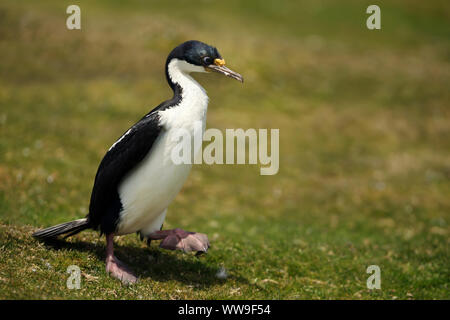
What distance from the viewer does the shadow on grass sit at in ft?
28.4

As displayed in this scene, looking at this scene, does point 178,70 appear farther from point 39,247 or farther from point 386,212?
point 386,212

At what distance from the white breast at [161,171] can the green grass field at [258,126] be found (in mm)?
1059

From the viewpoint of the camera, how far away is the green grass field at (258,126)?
30.4 ft

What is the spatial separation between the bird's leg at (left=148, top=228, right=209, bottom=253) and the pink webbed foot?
2.04 ft

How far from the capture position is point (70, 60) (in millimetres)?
24844

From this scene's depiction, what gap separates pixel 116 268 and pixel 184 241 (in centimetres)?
107

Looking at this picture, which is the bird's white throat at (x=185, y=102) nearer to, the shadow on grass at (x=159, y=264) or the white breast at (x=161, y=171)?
the white breast at (x=161, y=171)

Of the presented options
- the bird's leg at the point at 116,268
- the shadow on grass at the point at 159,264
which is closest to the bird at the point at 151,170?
the bird's leg at the point at 116,268

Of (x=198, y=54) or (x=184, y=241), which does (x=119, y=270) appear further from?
(x=198, y=54)

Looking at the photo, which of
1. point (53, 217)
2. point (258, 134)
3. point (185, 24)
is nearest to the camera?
point (53, 217)

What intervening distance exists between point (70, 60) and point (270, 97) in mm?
9221

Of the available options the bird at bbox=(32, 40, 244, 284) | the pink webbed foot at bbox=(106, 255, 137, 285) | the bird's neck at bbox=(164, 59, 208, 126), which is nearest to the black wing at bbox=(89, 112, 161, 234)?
the bird at bbox=(32, 40, 244, 284)

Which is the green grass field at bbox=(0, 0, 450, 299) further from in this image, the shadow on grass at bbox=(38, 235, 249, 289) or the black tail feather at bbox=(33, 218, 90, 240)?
the black tail feather at bbox=(33, 218, 90, 240)
